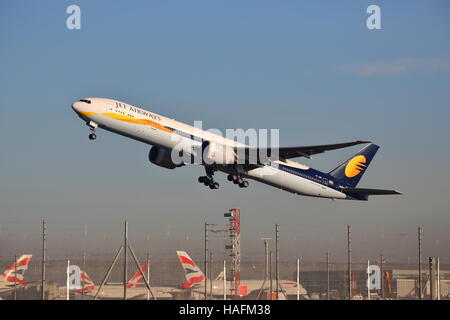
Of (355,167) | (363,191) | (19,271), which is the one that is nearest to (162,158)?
(363,191)

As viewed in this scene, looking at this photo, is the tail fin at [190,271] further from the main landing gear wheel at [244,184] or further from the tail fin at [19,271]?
the main landing gear wheel at [244,184]

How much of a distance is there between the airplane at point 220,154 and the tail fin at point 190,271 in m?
25.4

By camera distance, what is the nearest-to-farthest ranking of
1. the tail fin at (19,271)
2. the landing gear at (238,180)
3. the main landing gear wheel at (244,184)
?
1. the landing gear at (238,180)
2. the main landing gear wheel at (244,184)
3. the tail fin at (19,271)

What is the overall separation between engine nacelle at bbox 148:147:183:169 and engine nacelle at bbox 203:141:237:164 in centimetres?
494

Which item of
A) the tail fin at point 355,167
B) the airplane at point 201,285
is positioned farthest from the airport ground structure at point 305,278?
the tail fin at point 355,167

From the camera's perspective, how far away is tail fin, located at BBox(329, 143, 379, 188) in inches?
3051

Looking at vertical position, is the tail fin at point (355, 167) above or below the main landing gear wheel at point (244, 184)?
above

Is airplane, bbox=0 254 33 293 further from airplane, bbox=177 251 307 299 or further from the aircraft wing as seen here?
the aircraft wing

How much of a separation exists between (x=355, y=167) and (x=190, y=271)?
88.3 feet

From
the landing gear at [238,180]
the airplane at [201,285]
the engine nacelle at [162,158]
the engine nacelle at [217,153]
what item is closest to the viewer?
the engine nacelle at [217,153]

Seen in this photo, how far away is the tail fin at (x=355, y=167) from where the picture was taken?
77500 mm

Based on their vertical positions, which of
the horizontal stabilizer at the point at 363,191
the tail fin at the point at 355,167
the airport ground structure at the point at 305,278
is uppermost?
the tail fin at the point at 355,167

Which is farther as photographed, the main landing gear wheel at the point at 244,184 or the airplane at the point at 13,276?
the airplane at the point at 13,276
